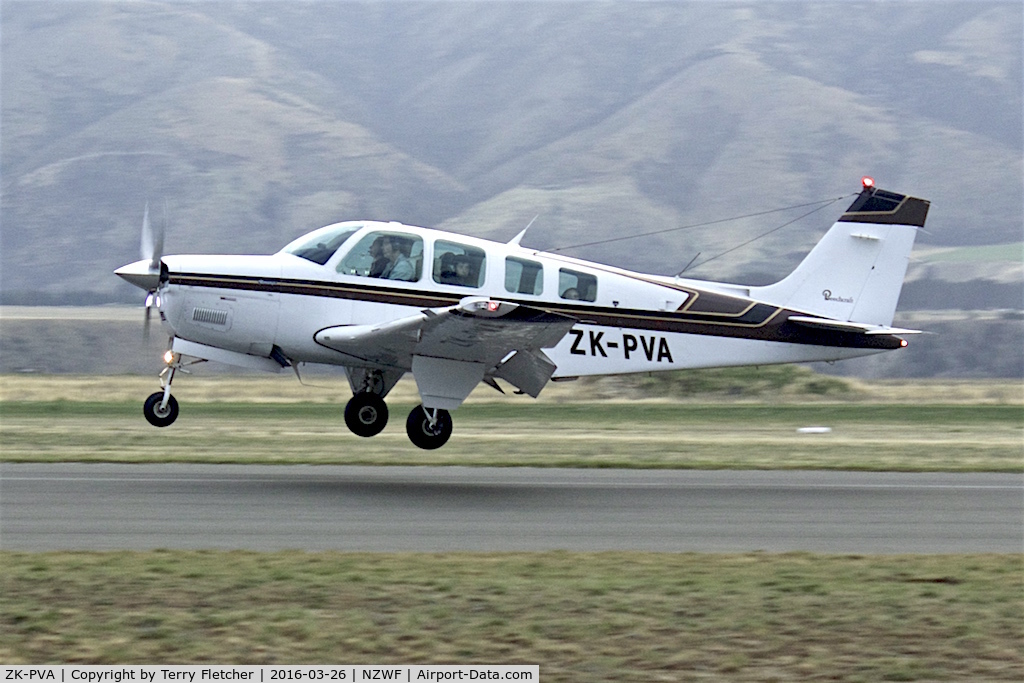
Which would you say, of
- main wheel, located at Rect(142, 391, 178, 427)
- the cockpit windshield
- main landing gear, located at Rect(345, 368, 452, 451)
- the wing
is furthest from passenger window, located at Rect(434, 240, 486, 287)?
main wheel, located at Rect(142, 391, 178, 427)

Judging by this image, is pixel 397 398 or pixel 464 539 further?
pixel 397 398

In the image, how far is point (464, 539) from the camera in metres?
9.34

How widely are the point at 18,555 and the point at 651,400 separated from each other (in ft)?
83.7

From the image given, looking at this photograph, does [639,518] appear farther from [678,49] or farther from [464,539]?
[678,49]

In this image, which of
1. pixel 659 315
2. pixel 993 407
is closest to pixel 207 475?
pixel 659 315

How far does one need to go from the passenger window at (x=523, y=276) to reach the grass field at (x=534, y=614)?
6082mm

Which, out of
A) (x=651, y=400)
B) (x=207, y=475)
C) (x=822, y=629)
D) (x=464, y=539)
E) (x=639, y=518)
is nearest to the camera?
(x=822, y=629)

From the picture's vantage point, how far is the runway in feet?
30.2

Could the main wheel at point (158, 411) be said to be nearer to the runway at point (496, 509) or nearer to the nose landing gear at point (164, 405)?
the nose landing gear at point (164, 405)

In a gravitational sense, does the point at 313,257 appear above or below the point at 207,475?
above

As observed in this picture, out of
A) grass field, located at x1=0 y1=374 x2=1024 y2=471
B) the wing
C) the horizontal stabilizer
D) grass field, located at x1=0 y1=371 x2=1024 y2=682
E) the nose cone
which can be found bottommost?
grass field, located at x1=0 y1=371 x2=1024 y2=682

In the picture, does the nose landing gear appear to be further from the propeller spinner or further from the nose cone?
the nose cone

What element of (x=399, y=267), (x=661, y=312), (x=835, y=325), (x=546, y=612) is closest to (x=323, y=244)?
(x=399, y=267)

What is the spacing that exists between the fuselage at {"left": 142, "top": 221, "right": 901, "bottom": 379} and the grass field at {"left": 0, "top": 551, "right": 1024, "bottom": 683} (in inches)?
232
